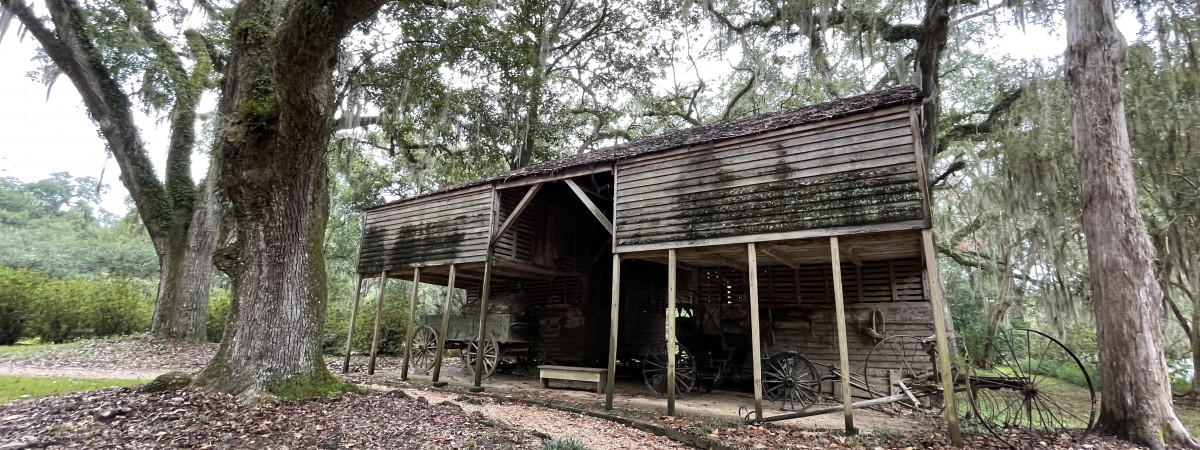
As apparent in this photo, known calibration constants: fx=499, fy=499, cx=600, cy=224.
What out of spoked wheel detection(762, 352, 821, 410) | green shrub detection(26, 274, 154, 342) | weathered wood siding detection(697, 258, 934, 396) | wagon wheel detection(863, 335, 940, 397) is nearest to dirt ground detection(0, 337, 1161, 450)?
spoked wheel detection(762, 352, 821, 410)

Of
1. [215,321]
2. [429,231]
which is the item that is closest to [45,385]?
[429,231]

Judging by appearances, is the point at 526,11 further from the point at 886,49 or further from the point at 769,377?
the point at 886,49

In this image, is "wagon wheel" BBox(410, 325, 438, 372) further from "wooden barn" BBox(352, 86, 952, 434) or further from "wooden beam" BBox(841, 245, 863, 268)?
"wooden beam" BBox(841, 245, 863, 268)

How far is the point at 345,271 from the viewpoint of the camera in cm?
2502

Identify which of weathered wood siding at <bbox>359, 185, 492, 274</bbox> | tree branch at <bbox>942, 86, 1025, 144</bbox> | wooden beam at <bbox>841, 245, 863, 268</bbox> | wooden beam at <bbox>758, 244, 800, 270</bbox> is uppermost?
tree branch at <bbox>942, 86, 1025, 144</bbox>

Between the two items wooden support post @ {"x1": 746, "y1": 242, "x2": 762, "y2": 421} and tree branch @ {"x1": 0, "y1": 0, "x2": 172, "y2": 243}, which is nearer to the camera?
wooden support post @ {"x1": 746, "y1": 242, "x2": 762, "y2": 421}

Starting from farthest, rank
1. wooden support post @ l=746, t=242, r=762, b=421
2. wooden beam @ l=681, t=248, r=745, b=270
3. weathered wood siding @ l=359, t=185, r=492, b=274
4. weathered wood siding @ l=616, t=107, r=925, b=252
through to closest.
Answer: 1. weathered wood siding @ l=359, t=185, r=492, b=274
2. wooden beam @ l=681, t=248, r=745, b=270
3. wooden support post @ l=746, t=242, r=762, b=421
4. weathered wood siding @ l=616, t=107, r=925, b=252

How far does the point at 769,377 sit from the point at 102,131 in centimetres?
1606

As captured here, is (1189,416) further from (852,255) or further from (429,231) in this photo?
(429,231)

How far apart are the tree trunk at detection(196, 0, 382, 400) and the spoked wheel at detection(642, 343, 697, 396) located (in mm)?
5686

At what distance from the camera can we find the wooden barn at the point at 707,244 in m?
6.58

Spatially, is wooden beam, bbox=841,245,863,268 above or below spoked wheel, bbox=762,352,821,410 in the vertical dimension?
above

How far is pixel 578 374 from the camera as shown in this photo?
9586 mm

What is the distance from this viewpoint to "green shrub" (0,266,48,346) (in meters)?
12.4
